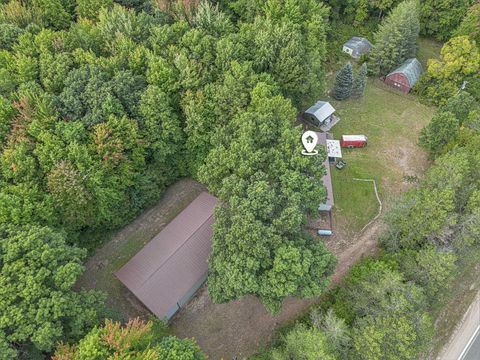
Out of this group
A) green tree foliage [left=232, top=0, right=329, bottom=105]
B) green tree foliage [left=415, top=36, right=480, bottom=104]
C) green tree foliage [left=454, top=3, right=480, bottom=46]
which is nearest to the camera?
green tree foliage [left=232, top=0, right=329, bottom=105]

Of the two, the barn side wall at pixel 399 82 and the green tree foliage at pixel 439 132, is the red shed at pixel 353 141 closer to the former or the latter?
the green tree foliage at pixel 439 132

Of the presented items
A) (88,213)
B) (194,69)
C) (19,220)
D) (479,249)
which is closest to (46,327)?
(19,220)

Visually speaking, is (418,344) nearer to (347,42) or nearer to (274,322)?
(274,322)

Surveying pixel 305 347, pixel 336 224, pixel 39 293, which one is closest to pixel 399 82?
pixel 336 224

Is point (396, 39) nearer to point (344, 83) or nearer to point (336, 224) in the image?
point (344, 83)

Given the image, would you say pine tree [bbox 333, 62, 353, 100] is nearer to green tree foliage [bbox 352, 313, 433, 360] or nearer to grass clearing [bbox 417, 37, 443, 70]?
grass clearing [bbox 417, 37, 443, 70]

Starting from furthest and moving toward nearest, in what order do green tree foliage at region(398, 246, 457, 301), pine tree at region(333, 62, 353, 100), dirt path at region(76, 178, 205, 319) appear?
pine tree at region(333, 62, 353, 100), dirt path at region(76, 178, 205, 319), green tree foliage at region(398, 246, 457, 301)

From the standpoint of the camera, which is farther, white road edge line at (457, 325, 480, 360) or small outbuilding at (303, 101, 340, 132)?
small outbuilding at (303, 101, 340, 132)

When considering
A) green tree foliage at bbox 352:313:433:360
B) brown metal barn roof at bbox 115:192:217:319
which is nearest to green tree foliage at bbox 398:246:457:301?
green tree foliage at bbox 352:313:433:360
